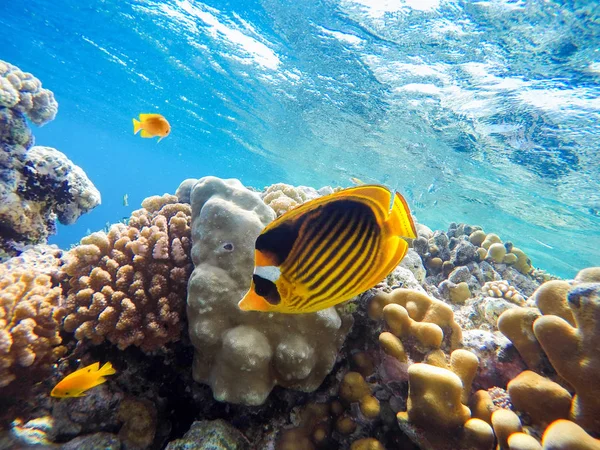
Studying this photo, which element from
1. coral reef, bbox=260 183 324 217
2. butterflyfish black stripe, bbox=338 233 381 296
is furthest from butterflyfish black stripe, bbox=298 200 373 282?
coral reef, bbox=260 183 324 217

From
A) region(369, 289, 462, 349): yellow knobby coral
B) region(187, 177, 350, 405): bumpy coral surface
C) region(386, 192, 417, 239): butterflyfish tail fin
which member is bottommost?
region(187, 177, 350, 405): bumpy coral surface

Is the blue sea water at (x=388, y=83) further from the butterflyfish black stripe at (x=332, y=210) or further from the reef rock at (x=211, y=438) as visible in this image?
the reef rock at (x=211, y=438)

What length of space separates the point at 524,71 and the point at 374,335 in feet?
35.9

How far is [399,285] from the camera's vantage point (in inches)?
122

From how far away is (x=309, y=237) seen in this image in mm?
1101

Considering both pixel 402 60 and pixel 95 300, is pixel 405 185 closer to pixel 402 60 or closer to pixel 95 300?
pixel 402 60

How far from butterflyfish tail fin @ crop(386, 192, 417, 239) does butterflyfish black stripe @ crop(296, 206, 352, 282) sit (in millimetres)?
160

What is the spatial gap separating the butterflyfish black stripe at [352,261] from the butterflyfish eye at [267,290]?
140 mm

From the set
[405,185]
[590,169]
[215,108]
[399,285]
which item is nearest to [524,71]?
[590,169]

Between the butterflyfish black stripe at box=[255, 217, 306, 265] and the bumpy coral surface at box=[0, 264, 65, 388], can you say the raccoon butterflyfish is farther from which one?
the bumpy coral surface at box=[0, 264, 65, 388]

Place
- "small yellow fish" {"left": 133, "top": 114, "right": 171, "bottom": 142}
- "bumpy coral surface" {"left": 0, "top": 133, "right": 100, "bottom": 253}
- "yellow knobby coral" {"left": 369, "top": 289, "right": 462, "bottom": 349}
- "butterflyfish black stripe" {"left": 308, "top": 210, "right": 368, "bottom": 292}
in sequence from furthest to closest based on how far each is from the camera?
"small yellow fish" {"left": 133, "top": 114, "right": 171, "bottom": 142} < "bumpy coral surface" {"left": 0, "top": 133, "right": 100, "bottom": 253} < "yellow knobby coral" {"left": 369, "top": 289, "right": 462, "bottom": 349} < "butterflyfish black stripe" {"left": 308, "top": 210, "right": 368, "bottom": 292}

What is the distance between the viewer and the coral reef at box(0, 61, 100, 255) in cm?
432

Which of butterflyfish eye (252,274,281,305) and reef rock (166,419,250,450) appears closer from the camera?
butterflyfish eye (252,274,281,305)

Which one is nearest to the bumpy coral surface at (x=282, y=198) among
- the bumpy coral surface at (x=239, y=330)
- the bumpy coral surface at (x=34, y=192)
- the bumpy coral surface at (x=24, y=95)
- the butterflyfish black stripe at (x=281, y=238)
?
the bumpy coral surface at (x=239, y=330)
